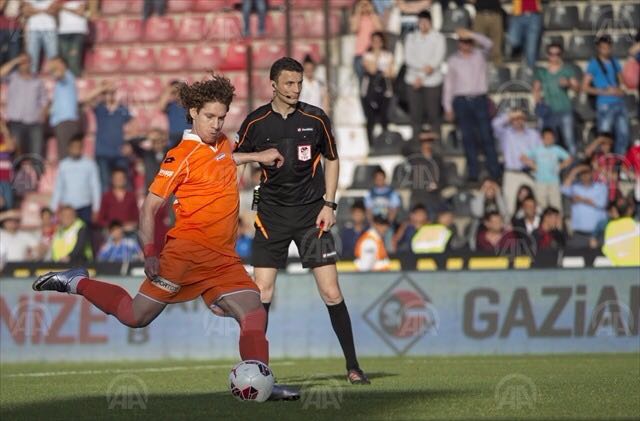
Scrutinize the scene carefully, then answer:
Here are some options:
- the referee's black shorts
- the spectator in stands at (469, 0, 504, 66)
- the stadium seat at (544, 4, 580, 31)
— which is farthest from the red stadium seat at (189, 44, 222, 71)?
the referee's black shorts

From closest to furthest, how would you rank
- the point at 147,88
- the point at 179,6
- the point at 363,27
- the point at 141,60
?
the point at 363,27
the point at 147,88
the point at 141,60
the point at 179,6

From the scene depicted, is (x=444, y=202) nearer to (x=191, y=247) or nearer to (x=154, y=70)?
(x=154, y=70)

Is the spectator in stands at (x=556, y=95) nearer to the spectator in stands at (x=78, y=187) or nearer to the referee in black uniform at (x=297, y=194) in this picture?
the spectator in stands at (x=78, y=187)

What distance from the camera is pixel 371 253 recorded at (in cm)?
1689

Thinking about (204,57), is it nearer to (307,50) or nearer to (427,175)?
(307,50)

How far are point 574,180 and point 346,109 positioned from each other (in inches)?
164

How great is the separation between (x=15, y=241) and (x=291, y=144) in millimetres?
9374

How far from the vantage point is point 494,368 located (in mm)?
12688

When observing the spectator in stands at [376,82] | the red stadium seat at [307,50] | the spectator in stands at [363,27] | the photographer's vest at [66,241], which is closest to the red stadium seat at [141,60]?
the red stadium seat at [307,50]

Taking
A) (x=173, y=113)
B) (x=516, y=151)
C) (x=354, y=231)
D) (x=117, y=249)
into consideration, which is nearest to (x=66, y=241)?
→ (x=117, y=249)

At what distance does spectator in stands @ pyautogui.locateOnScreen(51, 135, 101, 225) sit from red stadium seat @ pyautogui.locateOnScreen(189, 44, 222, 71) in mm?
3932

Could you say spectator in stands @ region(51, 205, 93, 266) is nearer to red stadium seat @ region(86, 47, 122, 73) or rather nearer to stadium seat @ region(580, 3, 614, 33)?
red stadium seat @ region(86, 47, 122, 73)

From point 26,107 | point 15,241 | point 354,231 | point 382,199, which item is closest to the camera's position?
point 354,231

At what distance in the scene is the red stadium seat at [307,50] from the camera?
73.2ft
